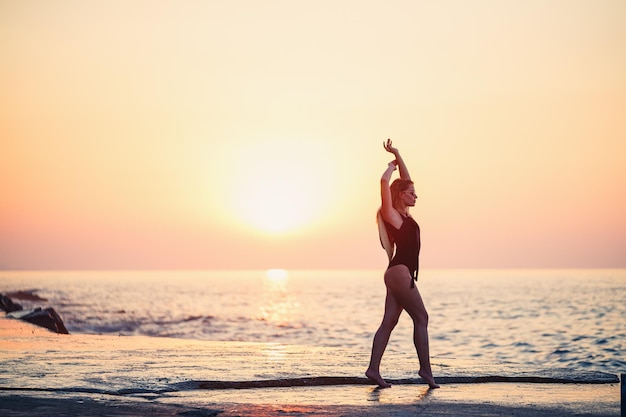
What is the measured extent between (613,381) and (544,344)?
1873 cm

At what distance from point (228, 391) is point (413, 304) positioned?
7.23 feet

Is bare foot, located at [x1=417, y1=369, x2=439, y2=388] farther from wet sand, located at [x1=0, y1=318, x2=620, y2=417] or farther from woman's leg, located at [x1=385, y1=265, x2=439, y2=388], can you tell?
wet sand, located at [x1=0, y1=318, x2=620, y2=417]

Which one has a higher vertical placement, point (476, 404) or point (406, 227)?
point (406, 227)

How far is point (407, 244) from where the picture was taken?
9.52 m

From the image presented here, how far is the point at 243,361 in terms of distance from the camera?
38.9 feet

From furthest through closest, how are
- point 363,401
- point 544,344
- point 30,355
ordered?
point 544,344, point 30,355, point 363,401

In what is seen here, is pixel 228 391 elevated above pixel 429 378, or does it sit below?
below

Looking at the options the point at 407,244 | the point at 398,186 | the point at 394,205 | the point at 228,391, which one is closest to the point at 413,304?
the point at 407,244

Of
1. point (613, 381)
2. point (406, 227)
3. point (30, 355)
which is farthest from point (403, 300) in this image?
point (30, 355)

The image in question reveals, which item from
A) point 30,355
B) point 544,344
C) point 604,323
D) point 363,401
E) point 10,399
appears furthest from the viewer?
point 604,323

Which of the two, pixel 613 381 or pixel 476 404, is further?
pixel 613 381

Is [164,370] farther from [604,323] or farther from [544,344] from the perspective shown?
[604,323]

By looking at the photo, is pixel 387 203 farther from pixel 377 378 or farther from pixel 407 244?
pixel 377 378

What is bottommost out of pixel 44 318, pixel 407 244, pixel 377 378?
pixel 44 318
